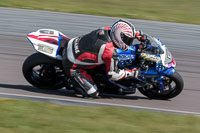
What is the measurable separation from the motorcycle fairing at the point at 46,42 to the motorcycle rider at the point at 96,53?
200 millimetres

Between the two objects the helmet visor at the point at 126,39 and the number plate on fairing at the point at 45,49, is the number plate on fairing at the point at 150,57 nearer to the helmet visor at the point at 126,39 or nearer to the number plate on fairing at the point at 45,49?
the helmet visor at the point at 126,39

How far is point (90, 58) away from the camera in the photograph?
6.46 metres

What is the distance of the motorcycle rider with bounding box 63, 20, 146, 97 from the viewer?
625cm

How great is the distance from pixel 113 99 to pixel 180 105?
1.24 m

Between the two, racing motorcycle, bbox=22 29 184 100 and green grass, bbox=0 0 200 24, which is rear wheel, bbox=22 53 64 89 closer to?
racing motorcycle, bbox=22 29 184 100

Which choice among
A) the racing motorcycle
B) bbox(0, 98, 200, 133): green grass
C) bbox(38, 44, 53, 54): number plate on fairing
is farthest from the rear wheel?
bbox(0, 98, 200, 133): green grass

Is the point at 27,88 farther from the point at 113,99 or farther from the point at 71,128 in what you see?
the point at 71,128

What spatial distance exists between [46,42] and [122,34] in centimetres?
146

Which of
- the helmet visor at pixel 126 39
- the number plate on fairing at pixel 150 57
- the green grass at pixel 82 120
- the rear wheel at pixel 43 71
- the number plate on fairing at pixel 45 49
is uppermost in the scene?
the helmet visor at pixel 126 39

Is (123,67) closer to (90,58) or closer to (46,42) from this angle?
(90,58)

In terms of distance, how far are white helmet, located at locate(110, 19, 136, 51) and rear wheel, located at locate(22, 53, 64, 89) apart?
47.8 inches

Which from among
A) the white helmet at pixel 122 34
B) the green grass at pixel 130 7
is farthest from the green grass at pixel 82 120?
the green grass at pixel 130 7

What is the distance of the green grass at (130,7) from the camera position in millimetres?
13688

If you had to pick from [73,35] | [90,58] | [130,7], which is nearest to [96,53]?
[90,58]
